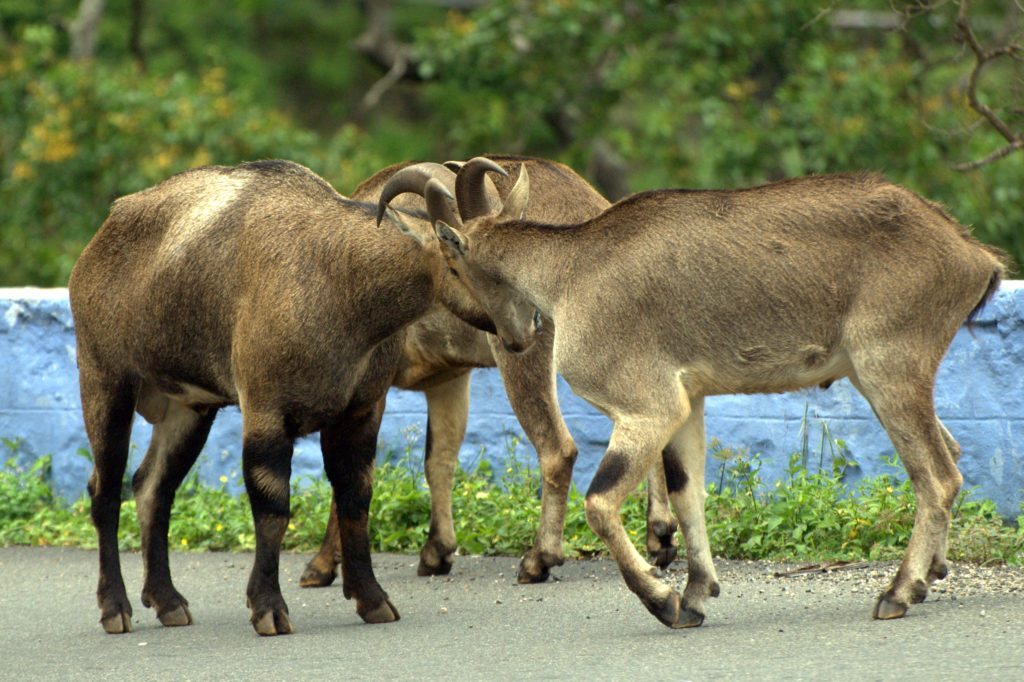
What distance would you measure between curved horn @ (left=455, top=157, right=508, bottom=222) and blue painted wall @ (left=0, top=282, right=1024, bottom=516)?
2.49 meters

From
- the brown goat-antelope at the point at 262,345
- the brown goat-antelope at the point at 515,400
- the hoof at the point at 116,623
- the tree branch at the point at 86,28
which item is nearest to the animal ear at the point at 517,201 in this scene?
the brown goat-antelope at the point at 262,345

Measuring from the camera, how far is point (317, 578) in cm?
912

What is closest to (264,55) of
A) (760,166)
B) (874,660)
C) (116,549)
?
(760,166)

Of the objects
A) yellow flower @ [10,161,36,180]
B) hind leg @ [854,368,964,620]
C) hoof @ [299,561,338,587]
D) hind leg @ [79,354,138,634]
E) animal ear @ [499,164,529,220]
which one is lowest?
yellow flower @ [10,161,36,180]

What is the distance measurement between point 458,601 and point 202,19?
21.2 meters

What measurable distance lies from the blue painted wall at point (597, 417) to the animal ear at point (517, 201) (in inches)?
94.0

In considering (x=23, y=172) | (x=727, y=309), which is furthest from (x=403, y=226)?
(x=23, y=172)

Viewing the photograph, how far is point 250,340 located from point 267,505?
745mm

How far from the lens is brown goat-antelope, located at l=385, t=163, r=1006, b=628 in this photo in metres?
7.13

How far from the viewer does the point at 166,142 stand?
17609 mm

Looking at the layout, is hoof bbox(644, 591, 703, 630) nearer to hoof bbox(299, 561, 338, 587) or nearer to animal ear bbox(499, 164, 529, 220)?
animal ear bbox(499, 164, 529, 220)

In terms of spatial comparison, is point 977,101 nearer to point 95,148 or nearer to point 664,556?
point 664,556

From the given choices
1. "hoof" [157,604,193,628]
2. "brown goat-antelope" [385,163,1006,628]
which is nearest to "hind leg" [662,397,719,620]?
"brown goat-antelope" [385,163,1006,628]

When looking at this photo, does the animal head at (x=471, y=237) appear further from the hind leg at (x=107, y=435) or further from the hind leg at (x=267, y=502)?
the hind leg at (x=107, y=435)
